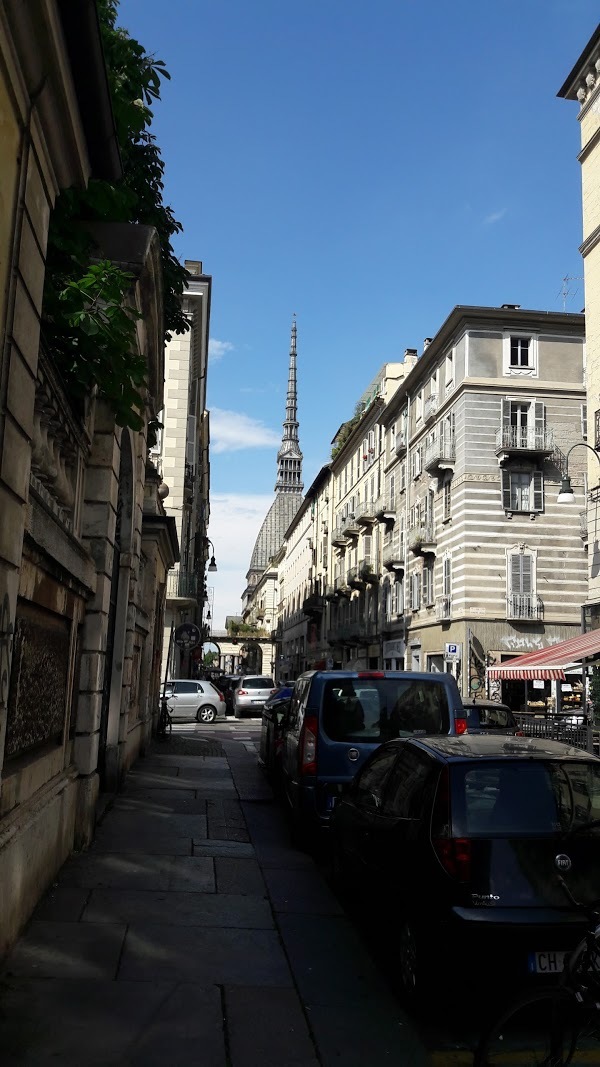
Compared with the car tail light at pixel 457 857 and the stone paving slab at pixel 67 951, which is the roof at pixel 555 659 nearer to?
the stone paving slab at pixel 67 951

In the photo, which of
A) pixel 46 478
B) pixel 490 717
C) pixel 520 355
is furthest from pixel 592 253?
pixel 46 478

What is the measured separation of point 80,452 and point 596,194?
21.4 m

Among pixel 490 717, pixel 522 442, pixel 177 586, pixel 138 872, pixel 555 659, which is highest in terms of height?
pixel 522 442

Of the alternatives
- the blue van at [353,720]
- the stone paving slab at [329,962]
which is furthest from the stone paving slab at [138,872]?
the blue van at [353,720]

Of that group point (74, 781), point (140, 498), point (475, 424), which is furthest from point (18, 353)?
point (475, 424)

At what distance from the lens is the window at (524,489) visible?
3669 centimetres

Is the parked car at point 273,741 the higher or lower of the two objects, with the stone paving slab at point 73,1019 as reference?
higher

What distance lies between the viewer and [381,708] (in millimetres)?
9250

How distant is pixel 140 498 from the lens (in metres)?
13.6

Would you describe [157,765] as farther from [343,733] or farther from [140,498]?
[343,733]

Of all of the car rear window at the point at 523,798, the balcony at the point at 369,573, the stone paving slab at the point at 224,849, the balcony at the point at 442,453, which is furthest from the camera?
the balcony at the point at 369,573

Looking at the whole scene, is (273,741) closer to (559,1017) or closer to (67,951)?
(67,951)

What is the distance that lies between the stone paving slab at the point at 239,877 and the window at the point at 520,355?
31.1 m

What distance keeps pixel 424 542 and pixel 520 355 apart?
8.60m
